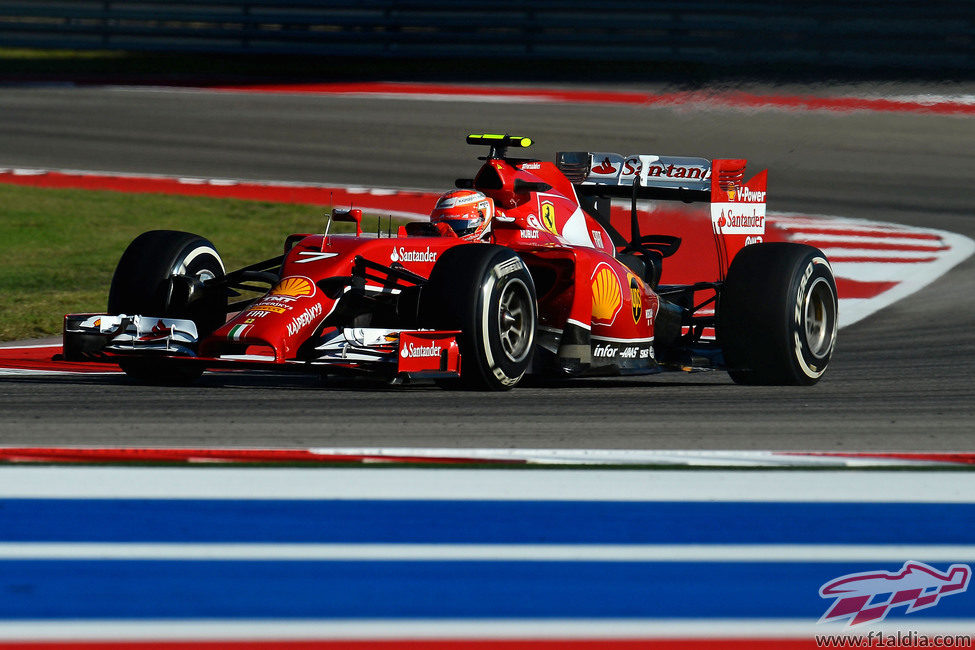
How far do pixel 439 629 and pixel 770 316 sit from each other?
4905 millimetres

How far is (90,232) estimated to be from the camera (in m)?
14.3

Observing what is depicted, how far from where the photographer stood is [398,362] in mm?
6734

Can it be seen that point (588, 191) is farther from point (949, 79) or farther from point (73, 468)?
point (949, 79)

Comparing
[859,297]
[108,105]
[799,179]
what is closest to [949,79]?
[799,179]

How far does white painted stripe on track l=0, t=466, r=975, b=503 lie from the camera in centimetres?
461

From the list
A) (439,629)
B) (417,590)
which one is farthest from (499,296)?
(439,629)

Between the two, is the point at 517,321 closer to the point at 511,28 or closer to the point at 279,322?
the point at 279,322

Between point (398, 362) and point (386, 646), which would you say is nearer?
point (386, 646)

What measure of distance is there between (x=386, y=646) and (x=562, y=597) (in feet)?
1.76

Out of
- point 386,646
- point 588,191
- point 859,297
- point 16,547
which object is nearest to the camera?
point 386,646

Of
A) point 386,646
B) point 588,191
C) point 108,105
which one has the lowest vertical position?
point 386,646

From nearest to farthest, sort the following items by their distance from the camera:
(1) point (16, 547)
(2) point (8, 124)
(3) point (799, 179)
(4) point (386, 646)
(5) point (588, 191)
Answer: (4) point (386, 646) < (1) point (16, 547) < (5) point (588, 191) < (3) point (799, 179) < (2) point (8, 124)

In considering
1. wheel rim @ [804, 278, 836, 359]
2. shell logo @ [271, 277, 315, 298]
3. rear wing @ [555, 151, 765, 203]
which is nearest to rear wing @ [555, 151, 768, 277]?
rear wing @ [555, 151, 765, 203]

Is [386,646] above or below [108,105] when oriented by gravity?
below
